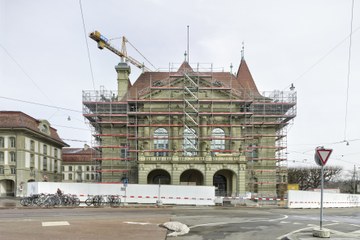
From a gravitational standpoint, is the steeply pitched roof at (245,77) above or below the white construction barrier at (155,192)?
above

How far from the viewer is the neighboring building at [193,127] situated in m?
48.4

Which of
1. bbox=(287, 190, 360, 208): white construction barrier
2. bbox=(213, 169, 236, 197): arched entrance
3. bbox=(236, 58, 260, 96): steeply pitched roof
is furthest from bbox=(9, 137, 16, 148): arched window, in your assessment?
bbox=(287, 190, 360, 208): white construction barrier

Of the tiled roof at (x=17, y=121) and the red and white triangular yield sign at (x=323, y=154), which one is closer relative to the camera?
the red and white triangular yield sign at (x=323, y=154)

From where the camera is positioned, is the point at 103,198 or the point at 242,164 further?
the point at 242,164

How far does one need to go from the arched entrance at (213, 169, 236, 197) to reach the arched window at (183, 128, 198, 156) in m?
4.21

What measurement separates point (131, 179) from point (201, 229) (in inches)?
1417

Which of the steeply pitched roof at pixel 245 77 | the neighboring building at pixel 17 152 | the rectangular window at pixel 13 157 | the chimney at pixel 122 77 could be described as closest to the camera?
the neighboring building at pixel 17 152

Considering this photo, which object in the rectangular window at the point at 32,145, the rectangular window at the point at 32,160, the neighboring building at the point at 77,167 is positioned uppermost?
the rectangular window at the point at 32,145

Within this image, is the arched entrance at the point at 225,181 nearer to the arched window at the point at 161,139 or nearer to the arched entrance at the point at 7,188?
the arched window at the point at 161,139

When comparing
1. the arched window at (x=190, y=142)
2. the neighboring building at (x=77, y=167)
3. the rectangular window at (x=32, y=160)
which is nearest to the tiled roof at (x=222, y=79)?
the arched window at (x=190, y=142)

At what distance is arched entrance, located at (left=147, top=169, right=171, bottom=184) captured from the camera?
47.9 m

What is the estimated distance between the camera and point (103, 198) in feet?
99.3

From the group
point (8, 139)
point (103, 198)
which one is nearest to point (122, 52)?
point (8, 139)

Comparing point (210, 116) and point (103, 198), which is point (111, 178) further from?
point (103, 198)
